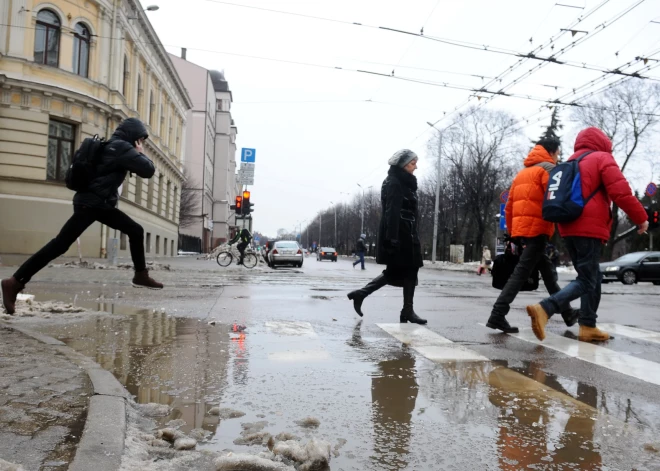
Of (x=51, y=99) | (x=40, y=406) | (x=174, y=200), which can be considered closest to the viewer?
(x=40, y=406)

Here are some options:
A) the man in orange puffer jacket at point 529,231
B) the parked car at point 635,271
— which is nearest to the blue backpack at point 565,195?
the man in orange puffer jacket at point 529,231

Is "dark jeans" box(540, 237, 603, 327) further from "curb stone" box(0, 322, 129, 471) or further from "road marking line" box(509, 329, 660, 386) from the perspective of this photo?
"curb stone" box(0, 322, 129, 471)

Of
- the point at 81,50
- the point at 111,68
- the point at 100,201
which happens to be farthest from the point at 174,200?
the point at 100,201

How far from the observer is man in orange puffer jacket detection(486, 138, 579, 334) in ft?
20.9

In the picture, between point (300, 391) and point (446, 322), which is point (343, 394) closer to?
point (300, 391)

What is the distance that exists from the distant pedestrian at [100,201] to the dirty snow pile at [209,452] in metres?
3.33

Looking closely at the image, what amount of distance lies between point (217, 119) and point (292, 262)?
61.1 meters

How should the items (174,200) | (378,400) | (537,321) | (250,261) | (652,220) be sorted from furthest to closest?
(174,200) < (250,261) < (652,220) < (537,321) < (378,400)

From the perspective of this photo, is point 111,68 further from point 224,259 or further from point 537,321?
point 537,321

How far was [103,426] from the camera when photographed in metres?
2.73

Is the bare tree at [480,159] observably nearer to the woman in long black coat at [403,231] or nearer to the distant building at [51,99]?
the distant building at [51,99]

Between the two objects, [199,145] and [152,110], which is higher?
[199,145]

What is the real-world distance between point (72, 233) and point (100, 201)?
0.39m

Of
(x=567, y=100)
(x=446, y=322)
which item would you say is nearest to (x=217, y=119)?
(x=567, y=100)
